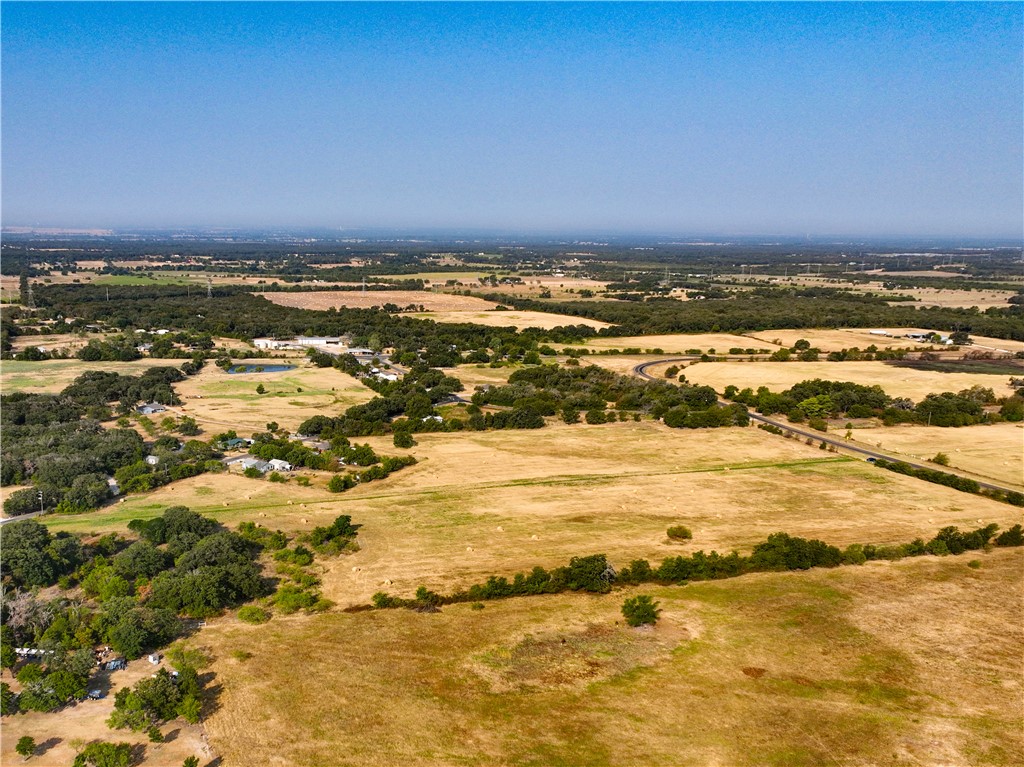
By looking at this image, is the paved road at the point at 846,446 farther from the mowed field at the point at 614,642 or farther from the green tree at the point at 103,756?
the green tree at the point at 103,756

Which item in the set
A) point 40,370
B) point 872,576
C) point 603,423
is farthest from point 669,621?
point 40,370

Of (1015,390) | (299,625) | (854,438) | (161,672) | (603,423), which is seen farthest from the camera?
(1015,390)

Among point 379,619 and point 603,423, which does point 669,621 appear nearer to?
point 379,619

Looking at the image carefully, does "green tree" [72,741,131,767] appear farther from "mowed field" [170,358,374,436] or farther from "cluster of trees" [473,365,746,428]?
"cluster of trees" [473,365,746,428]

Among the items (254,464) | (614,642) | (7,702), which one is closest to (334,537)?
(254,464)

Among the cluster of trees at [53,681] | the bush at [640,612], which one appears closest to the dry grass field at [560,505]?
the bush at [640,612]
